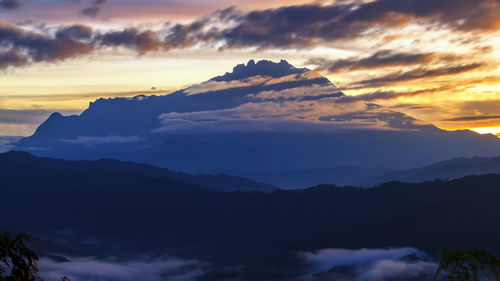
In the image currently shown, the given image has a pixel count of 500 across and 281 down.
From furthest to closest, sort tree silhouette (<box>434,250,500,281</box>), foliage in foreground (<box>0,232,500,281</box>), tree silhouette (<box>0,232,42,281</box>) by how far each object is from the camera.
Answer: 1. tree silhouette (<box>0,232,42,281</box>)
2. foliage in foreground (<box>0,232,500,281</box>)
3. tree silhouette (<box>434,250,500,281</box>)

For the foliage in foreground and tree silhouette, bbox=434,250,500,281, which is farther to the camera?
the foliage in foreground

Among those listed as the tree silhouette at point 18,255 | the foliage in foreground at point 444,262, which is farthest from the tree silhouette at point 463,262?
the tree silhouette at point 18,255

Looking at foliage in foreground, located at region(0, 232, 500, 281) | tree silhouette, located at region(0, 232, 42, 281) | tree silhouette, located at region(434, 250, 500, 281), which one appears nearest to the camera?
tree silhouette, located at region(434, 250, 500, 281)

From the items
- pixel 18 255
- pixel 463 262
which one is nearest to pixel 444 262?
pixel 463 262

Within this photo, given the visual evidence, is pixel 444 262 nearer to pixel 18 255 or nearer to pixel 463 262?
pixel 463 262

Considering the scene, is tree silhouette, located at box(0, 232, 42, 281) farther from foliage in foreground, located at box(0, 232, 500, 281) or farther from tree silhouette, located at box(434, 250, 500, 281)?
tree silhouette, located at box(434, 250, 500, 281)

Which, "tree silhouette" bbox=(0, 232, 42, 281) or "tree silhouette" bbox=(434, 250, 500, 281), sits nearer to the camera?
"tree silhouette" bbox=(434, 250, 500, 281)

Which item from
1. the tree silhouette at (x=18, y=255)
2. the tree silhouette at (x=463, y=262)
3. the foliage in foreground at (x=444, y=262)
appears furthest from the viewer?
the tree silhouette at (x=18, y=255)

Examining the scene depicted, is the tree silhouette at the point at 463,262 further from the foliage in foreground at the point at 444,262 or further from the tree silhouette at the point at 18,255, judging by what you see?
the tree silhouette at the point at 18,255

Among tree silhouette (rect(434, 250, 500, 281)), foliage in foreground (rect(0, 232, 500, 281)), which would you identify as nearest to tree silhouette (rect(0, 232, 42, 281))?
foliage in foreground (rect(0, 232, 500, 281))

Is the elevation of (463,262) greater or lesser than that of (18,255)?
lesser

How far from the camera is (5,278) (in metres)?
20.9

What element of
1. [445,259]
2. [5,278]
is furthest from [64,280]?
[445,259]

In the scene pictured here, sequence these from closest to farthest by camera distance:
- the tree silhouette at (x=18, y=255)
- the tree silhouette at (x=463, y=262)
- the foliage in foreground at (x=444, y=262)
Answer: the tree silhouette at (x=463, y=262), the foliage in foreground at (x=444, y=262), the tree silhouette at (x=18, y=255)
